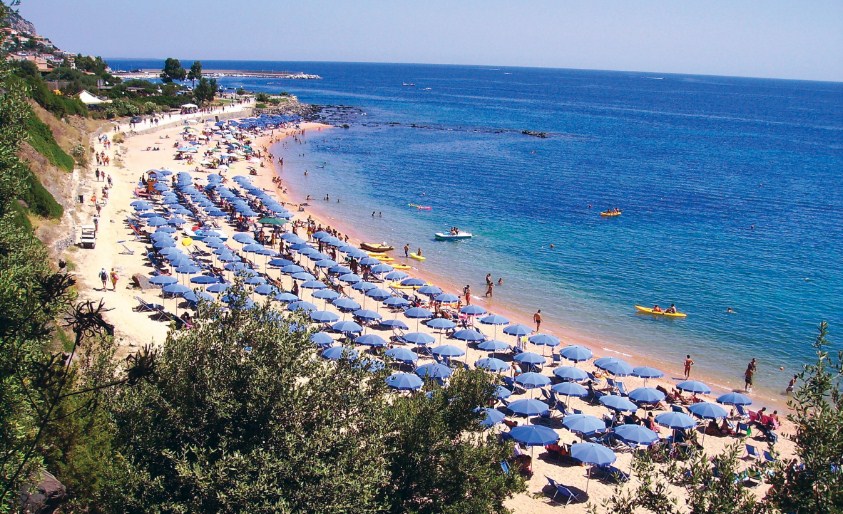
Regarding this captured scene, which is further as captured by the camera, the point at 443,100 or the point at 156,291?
the point at 443,100

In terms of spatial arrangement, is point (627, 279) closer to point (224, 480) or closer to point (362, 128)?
point (224, 480)

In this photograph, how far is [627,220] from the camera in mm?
48969

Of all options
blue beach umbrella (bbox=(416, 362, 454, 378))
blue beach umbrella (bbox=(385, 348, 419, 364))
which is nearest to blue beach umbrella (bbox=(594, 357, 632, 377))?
blue beach umbrella (bbox=(416, 362, 454, 378))

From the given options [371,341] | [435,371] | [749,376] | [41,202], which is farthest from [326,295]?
[749,376]

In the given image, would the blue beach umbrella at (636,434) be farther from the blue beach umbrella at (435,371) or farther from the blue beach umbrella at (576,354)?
the blue beach umbrella at (435,371)

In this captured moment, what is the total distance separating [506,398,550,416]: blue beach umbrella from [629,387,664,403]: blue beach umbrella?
3.37 meters

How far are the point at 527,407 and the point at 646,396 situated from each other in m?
4.43

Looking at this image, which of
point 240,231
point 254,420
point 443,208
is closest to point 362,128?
point 443,208

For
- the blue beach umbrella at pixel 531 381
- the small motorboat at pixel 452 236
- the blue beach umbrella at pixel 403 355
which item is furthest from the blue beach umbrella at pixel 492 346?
the small motorboat at pixel 452 236

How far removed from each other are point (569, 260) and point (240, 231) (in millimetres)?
20302

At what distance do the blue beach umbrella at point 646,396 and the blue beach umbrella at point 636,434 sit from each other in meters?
2.33

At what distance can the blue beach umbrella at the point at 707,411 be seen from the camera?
18911 mm

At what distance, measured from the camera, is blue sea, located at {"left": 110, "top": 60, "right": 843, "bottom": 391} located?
29.6m

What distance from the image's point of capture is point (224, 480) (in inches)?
341
